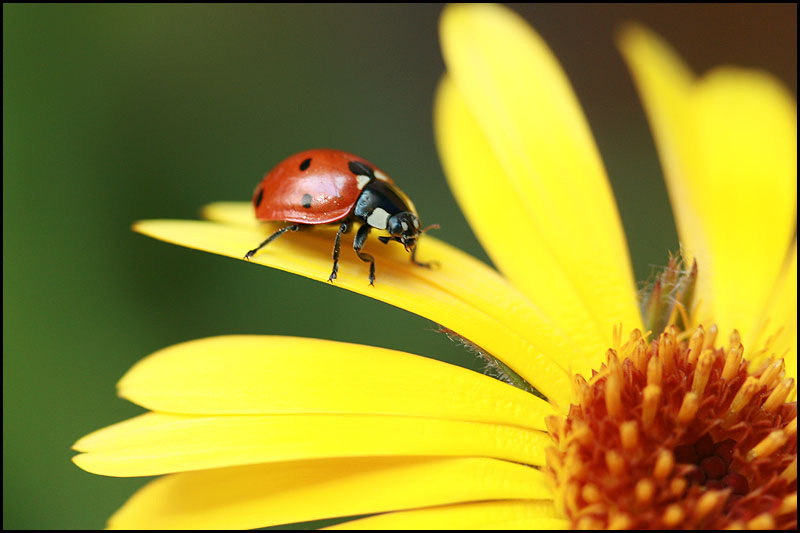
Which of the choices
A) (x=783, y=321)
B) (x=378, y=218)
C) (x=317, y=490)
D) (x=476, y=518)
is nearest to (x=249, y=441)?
(x=317, y=490)

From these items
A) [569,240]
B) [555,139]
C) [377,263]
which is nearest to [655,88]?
[555,139]

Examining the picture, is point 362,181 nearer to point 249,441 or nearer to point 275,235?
point 275,235

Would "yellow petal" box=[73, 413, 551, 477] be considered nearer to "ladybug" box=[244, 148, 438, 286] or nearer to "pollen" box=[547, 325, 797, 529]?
"pollen" box=[547, 325, 797, 529]

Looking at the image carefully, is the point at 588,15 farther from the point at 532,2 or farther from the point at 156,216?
the point at 156,216

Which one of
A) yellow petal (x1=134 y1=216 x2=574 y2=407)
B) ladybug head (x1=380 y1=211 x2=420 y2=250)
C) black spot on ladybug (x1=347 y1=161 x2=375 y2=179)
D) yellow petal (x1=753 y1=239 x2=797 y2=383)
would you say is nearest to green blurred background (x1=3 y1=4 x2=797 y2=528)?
yellow petal (x1=134 y1=216 x2=574 y2=407)

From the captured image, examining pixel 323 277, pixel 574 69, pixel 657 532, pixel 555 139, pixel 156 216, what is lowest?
pixel 657 532
